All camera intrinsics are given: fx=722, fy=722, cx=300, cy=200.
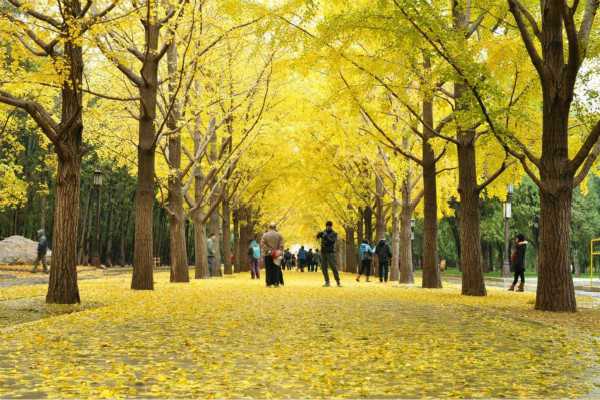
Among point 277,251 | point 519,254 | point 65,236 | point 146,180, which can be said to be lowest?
point 519,254

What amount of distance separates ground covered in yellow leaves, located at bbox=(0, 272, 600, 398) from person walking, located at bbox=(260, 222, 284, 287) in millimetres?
8430

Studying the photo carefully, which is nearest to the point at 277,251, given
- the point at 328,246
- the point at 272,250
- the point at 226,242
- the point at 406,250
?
the point at 272,250

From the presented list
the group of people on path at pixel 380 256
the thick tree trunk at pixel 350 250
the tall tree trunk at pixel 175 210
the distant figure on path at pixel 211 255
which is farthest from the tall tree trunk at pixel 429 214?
the thick tree trunk at pixel 350 250

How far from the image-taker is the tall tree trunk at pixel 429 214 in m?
22.9

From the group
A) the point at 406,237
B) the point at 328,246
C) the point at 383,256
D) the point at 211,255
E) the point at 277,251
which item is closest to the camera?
the point at 277,251

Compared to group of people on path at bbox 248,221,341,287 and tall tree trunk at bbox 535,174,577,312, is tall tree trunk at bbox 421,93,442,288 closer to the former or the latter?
group of people on path at bbox 248,221,341,287

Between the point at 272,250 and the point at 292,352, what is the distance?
48.7ft

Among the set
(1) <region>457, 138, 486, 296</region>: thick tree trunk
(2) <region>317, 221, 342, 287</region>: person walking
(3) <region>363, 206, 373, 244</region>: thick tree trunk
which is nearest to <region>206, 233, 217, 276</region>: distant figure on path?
(3) <region>363, 206, 373, 244</region>: thick tree trunk

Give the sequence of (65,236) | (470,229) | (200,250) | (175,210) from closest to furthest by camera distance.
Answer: (65,236) < (470,229) < (175,210) < (200,250)

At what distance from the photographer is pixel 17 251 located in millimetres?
40469

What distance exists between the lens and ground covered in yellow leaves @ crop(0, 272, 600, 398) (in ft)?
19.9

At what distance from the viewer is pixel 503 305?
16047mm

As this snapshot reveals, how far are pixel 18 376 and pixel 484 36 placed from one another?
1522 centimetres

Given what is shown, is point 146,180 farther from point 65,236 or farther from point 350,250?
point 350,250
